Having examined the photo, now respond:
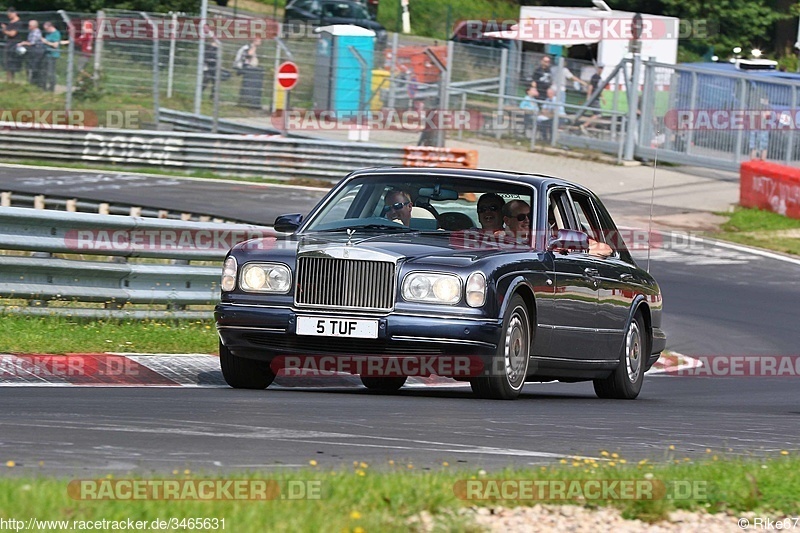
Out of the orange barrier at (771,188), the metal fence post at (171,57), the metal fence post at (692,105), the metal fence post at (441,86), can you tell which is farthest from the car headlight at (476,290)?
the metal fence post at (692,105)

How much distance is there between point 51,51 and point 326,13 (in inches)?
599

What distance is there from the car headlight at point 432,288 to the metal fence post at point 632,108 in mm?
23673

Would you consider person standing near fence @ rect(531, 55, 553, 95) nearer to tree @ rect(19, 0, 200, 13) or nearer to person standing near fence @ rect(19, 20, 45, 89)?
person standing near fence @ rect(19, 20, 45, 89)

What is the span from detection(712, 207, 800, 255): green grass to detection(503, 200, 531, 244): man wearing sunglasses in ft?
43.6

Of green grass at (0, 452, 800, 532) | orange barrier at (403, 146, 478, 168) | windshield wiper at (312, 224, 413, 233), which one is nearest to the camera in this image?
green grass at (0, 452, 800, 532)

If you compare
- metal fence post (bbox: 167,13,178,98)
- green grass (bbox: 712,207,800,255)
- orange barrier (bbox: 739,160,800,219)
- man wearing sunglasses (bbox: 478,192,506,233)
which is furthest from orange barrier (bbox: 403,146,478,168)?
man wearing sunglasses (bbox: 478,192,506,233)

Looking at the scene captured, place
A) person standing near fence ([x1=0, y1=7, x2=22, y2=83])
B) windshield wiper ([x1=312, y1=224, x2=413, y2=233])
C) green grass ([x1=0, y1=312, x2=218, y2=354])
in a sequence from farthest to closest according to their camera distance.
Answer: person standing near fence ([x1=0, y1=7, x2=22, y2=83]) → green grass ([x1=0, y1=312, x2=218, y2=354]) → windshield wiper ([x1=312, y1=224, x2=413, y2=233])

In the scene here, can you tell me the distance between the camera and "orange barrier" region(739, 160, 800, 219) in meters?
24.9

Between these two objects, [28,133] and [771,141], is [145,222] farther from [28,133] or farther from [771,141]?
[771,141]

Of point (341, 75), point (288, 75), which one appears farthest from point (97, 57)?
point (341, 75)

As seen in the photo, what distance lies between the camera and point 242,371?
9.29m

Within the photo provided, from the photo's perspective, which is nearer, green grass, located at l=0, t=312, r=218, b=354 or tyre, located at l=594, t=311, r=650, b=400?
green grass, located at l=0, t=312, r=218, b=354

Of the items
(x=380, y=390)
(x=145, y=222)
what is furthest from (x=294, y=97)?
(x=380, y=390)

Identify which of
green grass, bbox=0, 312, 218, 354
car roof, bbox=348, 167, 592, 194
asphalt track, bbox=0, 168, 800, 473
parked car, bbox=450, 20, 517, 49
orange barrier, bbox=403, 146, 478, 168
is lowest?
green grass, bbox=0, 312, 218, 354
